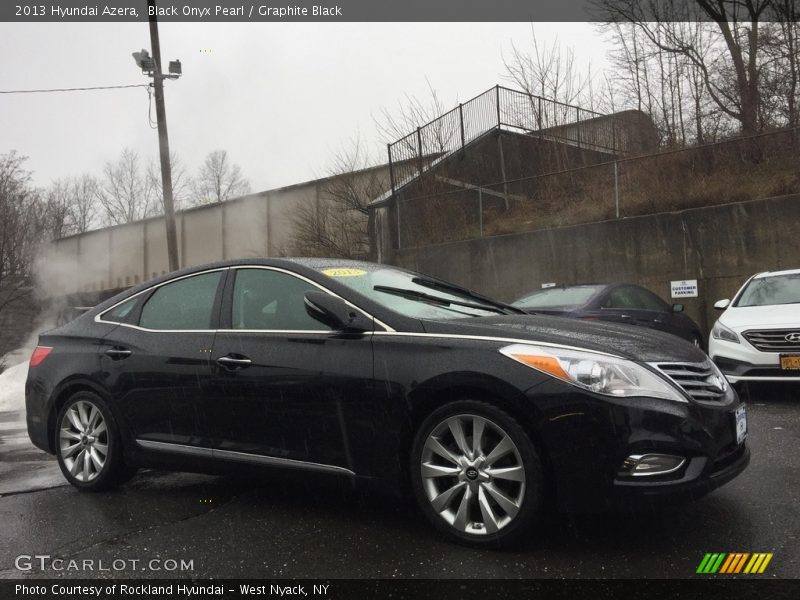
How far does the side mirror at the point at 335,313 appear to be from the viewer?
12.2 feet

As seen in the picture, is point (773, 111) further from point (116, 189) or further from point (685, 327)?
point (116, 189)

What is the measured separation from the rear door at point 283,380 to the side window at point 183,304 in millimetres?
186


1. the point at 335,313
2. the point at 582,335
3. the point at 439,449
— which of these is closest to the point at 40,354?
the point at 335,313

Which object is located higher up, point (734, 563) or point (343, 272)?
point (343, 272)

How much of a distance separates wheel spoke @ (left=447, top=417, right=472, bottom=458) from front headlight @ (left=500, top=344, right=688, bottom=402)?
401 mm

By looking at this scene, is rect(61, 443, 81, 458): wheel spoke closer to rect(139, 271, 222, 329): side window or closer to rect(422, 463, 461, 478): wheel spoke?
rect(139, 271, 222, 329): side window

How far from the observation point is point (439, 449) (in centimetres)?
335

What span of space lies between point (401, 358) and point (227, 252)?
74.9 ft

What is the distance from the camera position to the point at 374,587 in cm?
293

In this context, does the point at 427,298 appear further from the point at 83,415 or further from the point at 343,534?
the point at 83,415

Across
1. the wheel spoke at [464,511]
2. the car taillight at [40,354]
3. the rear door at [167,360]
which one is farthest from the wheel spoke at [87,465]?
the wheel spoke at [464,511]

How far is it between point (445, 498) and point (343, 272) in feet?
4.88

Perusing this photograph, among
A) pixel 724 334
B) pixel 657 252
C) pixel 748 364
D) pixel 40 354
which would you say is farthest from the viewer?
pixel 657 252

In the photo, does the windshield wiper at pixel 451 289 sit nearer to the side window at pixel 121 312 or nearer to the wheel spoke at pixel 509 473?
the wheel spoke at pixel 509 473
